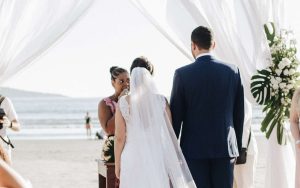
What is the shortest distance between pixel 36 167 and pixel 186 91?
932cm

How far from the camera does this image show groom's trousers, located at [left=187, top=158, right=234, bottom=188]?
4512mm

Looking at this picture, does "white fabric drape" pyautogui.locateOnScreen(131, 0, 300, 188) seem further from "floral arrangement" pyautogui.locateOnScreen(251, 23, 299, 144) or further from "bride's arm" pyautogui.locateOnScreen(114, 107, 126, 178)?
"bride's arm" pyautogui.locateOnScreen(114, 107, 126, 178)

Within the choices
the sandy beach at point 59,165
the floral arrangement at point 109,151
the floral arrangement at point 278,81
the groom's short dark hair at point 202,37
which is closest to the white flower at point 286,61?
the floral arrangement at point 278,81

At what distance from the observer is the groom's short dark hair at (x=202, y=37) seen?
448cm

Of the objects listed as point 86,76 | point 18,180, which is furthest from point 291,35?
point 86,76

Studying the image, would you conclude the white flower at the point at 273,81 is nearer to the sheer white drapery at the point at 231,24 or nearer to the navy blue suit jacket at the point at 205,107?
the sheer white drapery at the point at 231,24

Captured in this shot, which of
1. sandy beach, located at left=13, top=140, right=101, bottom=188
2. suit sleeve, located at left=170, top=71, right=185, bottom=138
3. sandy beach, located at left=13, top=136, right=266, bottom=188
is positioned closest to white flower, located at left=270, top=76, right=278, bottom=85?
suit sleeve, located at left=170, top=71, right=185, bottom=138

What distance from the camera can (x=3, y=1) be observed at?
6.07 metres

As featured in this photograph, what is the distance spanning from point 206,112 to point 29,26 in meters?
2.36

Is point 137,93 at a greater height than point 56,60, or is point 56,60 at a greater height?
point 56,60

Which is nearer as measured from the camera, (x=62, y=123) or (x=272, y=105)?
(x=272, y=105)

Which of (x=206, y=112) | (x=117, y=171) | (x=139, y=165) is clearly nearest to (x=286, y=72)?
(x=206, y=112)

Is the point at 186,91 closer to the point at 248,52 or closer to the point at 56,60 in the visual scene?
the point at 248,52

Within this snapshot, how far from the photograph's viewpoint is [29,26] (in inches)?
241
